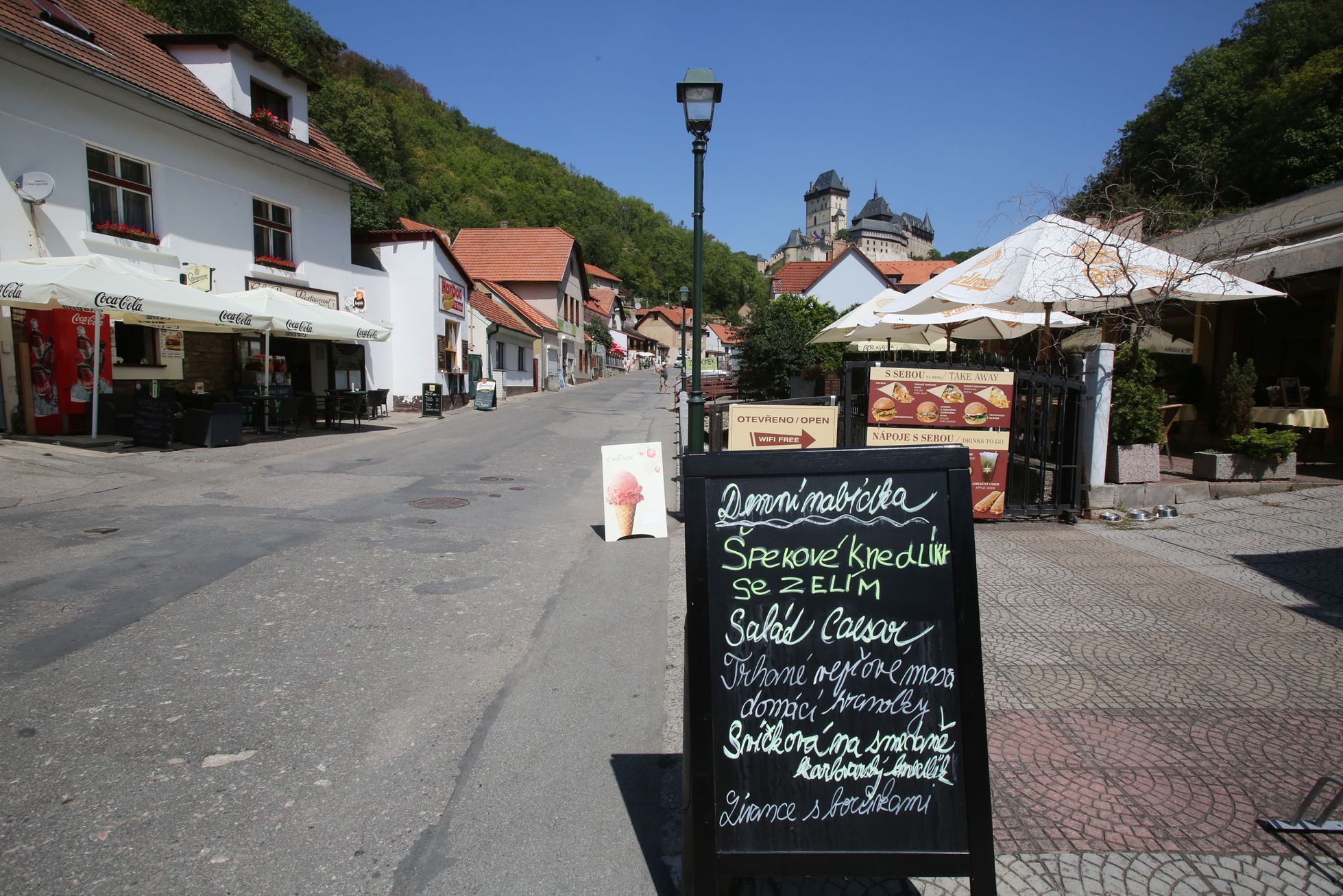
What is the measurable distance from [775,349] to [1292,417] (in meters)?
11.5


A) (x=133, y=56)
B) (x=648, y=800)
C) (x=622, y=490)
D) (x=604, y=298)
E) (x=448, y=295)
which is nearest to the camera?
(x=648, y=800)

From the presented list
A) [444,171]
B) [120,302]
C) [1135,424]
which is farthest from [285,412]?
[444,171]

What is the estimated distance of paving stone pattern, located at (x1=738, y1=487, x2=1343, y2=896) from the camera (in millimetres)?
2574

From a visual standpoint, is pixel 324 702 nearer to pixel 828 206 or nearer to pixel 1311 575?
pixel 1311 575

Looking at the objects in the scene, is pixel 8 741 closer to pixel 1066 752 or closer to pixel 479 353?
pixel 1066 752

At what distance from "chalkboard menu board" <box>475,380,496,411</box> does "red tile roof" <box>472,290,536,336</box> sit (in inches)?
197

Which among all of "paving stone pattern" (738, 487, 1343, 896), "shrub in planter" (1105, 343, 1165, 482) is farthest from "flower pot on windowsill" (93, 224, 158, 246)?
"shrub in planter" (1105, 343, 1165, 482)

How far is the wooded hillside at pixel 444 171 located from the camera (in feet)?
123

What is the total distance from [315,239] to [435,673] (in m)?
18.5

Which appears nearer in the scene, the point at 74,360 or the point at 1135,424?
the point at 1135,424

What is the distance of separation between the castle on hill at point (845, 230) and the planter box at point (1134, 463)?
139578 mm

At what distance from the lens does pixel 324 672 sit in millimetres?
4043

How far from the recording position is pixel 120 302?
10.6 meters

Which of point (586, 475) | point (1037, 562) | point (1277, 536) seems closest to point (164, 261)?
point (586, 475)
